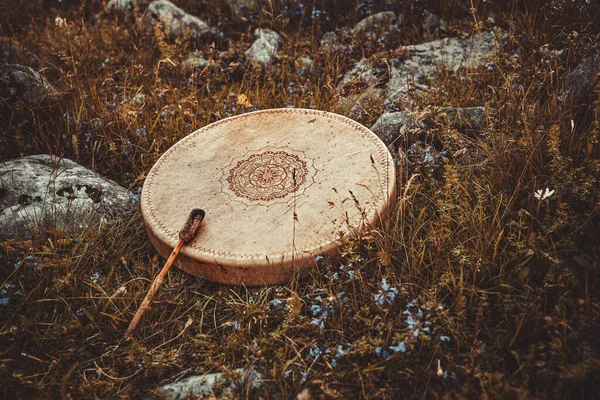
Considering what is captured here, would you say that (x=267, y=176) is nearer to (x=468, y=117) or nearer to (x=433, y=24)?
(x=468, y=117)

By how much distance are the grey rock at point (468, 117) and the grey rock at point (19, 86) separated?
2.62m

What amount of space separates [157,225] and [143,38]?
2.51 metres

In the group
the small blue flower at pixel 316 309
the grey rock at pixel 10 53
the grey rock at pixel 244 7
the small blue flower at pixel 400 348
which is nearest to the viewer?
the small blue flower at pixel 400 348

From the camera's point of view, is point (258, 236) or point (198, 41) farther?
point (198, 41)

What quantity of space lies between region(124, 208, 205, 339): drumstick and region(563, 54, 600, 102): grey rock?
2.01 metres

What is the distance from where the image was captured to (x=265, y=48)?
401cm

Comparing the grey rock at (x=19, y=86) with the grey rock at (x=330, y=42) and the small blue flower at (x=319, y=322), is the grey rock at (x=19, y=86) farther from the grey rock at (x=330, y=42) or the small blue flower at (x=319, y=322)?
the small blue flower at (x=319, y=322)

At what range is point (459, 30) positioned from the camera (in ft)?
12.6

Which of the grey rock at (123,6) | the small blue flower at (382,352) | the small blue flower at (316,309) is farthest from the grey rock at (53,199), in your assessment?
the grey rock at (123,6)

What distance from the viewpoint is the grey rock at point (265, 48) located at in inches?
154

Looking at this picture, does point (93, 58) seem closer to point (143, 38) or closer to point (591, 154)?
point (143, 38)

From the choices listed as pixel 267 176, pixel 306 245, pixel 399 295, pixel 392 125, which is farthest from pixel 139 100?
pixel 399 295

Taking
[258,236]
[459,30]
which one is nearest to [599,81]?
[459,30]

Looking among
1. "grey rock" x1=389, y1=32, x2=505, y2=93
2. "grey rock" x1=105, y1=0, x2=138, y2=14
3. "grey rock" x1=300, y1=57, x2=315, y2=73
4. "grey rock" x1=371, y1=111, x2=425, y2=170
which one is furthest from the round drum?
"grey rock" x1=105, y1=0, x2=138, y2=14
